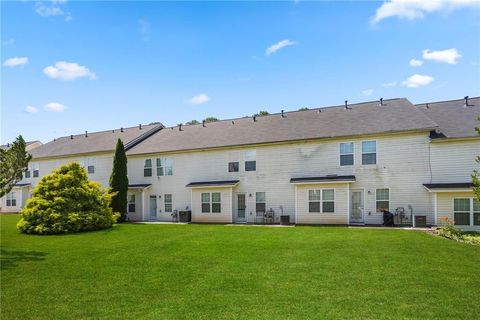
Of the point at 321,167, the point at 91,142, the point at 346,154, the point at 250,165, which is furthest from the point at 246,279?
the point at 91,142

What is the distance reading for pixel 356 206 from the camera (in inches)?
794

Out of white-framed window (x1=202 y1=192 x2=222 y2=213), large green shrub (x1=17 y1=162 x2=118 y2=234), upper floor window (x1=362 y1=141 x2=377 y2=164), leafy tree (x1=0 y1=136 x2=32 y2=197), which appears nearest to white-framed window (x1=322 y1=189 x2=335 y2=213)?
upper floor window (x1=362 y1=141 x2=377 y2=164)

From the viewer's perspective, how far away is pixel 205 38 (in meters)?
16.5

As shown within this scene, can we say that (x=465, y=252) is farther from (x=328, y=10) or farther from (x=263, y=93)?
(x=263, y=93)

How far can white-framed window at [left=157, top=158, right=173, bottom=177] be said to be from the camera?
26000 millimetres

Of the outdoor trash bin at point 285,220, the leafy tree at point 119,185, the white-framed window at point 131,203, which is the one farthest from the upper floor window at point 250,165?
the white-framed window at point 131,203

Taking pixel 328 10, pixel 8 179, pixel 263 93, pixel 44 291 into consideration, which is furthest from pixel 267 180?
pixel 44 291

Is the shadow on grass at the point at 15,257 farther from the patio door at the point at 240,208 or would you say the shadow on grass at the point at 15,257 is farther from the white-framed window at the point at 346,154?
the white-framed window at the point at 346,154

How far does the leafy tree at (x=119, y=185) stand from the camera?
81.2 feet

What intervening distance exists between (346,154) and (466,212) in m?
6.68

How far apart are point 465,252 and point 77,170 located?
65.7ft

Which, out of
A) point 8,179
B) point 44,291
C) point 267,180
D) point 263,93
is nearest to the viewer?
point 44,291

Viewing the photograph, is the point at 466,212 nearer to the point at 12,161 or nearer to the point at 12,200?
the point at 12,161

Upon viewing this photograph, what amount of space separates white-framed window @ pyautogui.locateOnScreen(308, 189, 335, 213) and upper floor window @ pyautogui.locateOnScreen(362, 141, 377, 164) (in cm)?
267
